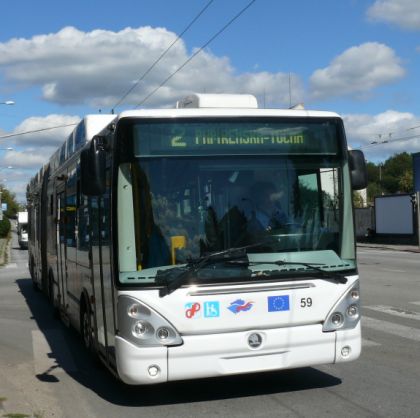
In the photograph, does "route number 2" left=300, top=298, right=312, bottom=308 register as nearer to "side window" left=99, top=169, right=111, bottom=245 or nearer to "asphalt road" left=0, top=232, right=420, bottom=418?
"asphalt road" left=0, top=232, right=420, bottom=418

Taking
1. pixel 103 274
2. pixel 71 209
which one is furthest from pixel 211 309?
pixel 71 209

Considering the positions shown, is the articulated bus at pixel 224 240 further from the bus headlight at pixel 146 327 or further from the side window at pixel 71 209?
the side window at pixel 71 209

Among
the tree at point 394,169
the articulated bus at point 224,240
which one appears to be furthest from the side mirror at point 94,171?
the tree at point 394,169

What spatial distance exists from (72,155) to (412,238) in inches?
1427

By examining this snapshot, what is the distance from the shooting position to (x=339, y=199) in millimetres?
6688

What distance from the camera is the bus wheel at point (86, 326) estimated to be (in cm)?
822

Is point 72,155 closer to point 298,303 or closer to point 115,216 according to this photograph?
point 115,216

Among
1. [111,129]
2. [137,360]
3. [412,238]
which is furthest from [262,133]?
[412,238]

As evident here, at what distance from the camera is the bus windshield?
245 inches

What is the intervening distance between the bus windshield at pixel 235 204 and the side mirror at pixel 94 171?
0.29m

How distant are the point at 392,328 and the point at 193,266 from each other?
5.33 m

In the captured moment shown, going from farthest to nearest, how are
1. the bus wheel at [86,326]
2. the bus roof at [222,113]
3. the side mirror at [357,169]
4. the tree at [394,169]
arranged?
1. the tree at [394,169]
2. the bus wheel at [86,326]
3. the side mirror at [357,169]
4. the bus roof at [222,113]

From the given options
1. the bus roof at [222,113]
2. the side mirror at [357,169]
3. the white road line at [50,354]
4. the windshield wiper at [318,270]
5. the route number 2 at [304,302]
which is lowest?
the white road line at [50,354]

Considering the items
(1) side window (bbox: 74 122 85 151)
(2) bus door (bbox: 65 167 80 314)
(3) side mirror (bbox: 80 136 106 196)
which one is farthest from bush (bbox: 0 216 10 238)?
(3) side mirror (bbox: 80 136 106 196)
